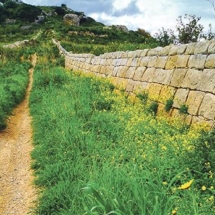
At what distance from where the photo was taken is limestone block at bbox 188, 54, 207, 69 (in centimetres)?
650

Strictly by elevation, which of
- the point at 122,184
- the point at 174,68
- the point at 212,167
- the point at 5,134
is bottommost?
the point at 5,134

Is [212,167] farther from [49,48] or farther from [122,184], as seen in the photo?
[49,48]

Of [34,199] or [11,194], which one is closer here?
[34,199]

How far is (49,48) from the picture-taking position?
27891 millimetres

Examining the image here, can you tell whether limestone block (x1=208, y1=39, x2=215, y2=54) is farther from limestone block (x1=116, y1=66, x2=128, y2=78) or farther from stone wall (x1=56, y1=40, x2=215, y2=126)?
limestone block (x1=116, y1=66, x2=128, y2=78)

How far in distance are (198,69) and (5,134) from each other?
451 cm

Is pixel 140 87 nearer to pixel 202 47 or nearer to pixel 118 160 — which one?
pixel 202 47

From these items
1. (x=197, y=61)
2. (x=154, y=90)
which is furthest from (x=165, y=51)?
(x=197, y=61)

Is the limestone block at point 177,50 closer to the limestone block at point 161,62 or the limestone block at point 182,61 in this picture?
the limestone block at point 182,61

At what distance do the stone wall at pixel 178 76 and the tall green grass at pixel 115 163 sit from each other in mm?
453

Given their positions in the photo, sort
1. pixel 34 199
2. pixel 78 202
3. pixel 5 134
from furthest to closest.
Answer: pixel 5 134, pixel 34 199, pixel 78 202

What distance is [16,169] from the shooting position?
19.9 feet

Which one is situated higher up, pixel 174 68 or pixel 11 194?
pixel 174 68

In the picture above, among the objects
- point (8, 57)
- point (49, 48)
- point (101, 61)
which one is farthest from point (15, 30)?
point (101, 61)
